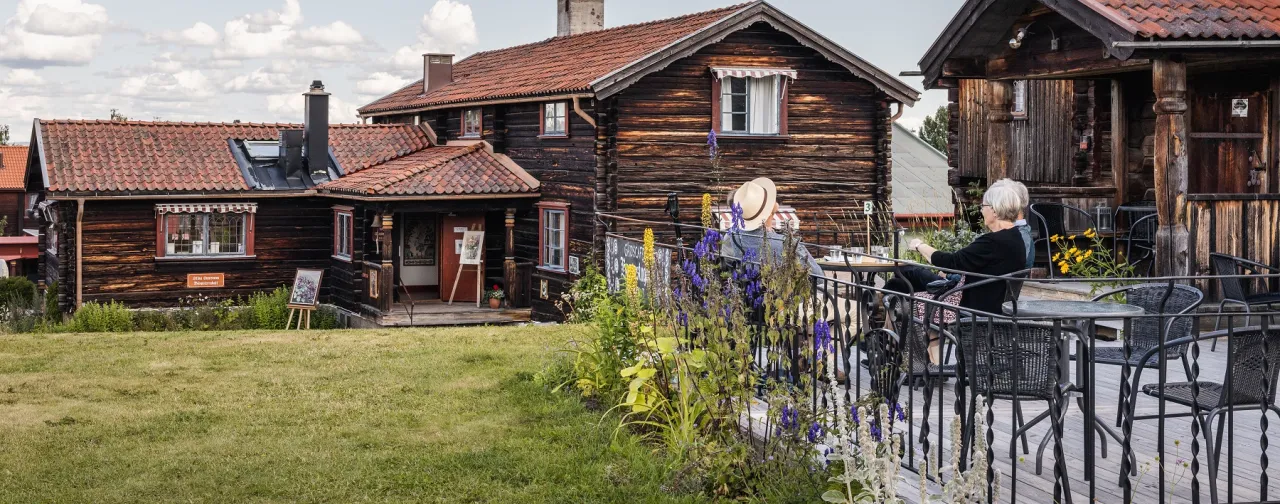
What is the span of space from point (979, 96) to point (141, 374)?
14.7m

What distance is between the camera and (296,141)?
26.8m

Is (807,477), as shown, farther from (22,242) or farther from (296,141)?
(22,242)

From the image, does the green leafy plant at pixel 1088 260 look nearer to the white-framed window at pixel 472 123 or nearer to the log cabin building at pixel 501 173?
the log cabin building at pixel 501 173

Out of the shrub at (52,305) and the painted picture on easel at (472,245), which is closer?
the shrub at (52,305)

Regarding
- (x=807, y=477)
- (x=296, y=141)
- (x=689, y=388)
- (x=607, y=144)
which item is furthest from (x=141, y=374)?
(x=296, y=141)

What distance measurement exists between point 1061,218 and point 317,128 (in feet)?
57.9

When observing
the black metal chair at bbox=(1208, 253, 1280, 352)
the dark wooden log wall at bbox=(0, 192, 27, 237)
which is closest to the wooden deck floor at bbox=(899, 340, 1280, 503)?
the black metal chair at bbox=(1208, 253, 1280, 352)

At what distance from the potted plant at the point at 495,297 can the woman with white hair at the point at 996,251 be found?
17.4 meters

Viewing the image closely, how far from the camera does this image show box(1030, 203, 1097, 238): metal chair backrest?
14.3 metres

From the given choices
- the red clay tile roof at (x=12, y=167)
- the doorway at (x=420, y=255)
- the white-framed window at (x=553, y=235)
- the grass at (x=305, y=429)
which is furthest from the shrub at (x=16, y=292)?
the red clay tile roof at (x=12, y=167)

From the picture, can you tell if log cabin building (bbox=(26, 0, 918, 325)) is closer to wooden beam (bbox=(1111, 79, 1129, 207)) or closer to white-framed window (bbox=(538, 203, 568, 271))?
white-framed window (bbox=(538, 203, 568, 271))

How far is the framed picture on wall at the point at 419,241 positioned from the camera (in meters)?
26.7

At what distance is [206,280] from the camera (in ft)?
82.4

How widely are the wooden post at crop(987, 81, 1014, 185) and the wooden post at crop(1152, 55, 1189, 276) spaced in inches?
125
